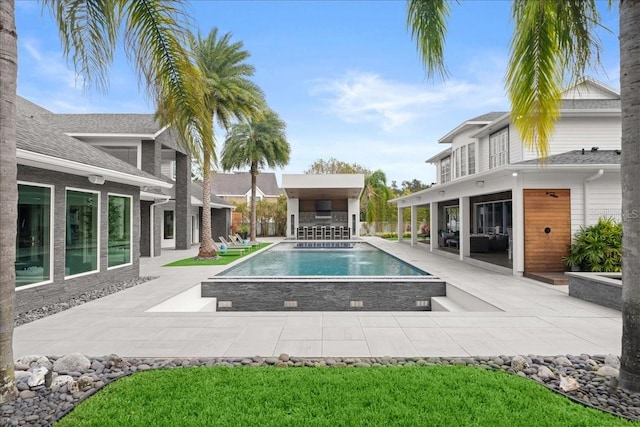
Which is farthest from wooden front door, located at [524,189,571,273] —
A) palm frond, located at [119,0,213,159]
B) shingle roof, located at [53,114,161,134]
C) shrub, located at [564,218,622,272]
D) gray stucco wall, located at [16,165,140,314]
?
shingle roof, located at [53,114,161,134]

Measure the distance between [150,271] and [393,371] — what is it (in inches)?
416

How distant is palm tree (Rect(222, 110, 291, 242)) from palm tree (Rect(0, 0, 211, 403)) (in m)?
18.9

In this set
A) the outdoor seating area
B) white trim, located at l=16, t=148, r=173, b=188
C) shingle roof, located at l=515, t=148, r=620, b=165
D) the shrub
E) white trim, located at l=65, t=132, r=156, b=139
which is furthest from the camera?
the outdoor seating area

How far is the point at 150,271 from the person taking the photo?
12.2m

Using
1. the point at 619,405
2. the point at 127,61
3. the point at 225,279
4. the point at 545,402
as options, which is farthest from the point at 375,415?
the point at 225,279

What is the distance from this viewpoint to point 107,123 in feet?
58.4

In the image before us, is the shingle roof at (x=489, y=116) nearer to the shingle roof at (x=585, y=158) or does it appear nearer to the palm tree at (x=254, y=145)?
the shingle roof at (x=585, y=158)

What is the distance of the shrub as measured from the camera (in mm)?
9492

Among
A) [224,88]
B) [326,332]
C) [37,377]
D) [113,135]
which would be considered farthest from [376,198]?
[37,377]

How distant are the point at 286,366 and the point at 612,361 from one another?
3.60 meters

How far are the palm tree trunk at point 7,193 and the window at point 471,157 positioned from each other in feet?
58.3

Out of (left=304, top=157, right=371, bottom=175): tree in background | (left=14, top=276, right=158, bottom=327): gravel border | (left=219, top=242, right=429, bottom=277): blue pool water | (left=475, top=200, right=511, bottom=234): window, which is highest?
(left=304, top=157, right=371, bottom=175): tree in background

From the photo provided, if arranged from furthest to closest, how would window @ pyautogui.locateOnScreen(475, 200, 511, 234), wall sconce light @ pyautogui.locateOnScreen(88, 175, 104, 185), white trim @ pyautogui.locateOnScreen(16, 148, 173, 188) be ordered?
window @ pyautogui.locateOnScreen(475, 200, 511, 234)
wall sconce light @ pyautogui.locateOnScreen(88, 175, 104, 185)
white trim @ pyautogui.locateOnScreen(16, 148, 173, 188)

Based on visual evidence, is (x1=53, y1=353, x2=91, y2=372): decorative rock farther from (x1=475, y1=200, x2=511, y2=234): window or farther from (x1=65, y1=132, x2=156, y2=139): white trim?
(x1=475, y1=200, x2=511, y2=234): window
